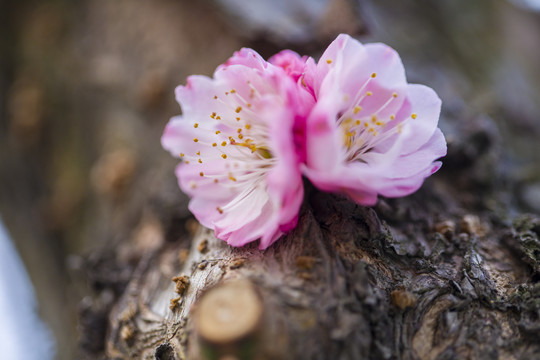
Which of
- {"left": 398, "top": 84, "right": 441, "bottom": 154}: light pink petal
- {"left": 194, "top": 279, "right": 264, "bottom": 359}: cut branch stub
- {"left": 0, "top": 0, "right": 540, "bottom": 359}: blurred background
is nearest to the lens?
{"left": 194, "top": 279, "right": 264, "bottom": 359}: cut branch stub

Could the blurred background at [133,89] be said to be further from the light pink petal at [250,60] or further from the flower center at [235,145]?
the light pink petal at [250,60]

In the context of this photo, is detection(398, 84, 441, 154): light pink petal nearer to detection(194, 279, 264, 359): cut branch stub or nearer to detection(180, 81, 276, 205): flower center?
detection(180, 81, 276, 205): flower center

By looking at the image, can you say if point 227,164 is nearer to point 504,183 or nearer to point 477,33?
point 504,183

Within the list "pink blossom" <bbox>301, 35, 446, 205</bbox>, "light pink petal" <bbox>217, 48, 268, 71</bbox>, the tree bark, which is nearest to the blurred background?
the tree bark

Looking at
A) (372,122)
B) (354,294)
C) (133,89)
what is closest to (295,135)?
(372,122)

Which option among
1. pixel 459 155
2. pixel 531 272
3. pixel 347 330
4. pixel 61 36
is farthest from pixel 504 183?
pixel 61 36

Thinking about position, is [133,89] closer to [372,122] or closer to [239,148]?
[239,148]

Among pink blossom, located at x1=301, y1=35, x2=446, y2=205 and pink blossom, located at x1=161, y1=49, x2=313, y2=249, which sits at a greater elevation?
pink blossom, located at x1=301, y1=35, x2=446, y2=205

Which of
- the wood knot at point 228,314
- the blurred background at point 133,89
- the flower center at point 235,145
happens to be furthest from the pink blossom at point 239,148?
the blurred background at point 133,89
